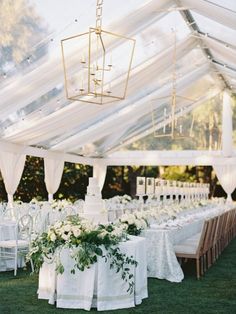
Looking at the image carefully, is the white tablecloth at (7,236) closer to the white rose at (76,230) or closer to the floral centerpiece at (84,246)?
the floral centerpiece at (84,246)

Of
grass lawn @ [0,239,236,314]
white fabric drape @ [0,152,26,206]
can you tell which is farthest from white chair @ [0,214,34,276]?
white fabric drape @ [0,152,26,206]

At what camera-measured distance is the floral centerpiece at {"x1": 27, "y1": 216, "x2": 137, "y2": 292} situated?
Result: 501 centimetres

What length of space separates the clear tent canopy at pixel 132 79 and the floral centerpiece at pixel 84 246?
2932mm

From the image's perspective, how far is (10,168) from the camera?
39.9 ft

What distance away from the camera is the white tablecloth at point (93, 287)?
506 centimetres

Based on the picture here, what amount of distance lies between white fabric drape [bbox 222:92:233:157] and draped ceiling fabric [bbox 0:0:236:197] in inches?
1.2

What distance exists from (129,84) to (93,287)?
6243 mm

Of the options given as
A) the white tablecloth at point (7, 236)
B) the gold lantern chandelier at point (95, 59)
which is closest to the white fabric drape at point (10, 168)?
the gold lantern chandelier at point (95, 59)

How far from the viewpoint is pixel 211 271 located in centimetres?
734

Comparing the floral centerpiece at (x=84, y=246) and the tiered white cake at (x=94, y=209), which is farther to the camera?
the tiered white cake at (x=94, y=209)

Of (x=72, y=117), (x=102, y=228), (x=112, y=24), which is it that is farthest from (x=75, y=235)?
(x=72, y=117)

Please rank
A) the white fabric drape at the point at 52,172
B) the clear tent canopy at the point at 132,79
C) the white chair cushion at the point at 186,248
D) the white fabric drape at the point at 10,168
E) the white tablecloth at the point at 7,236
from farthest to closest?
the white fabric drape at the point at 52,172 → the white fabric drape at the point at 10,168 → the white tablecloth at the point at 7,236 → the clear tent canopy at the point at 132,79 → the white chair cushion at the point at 186,248

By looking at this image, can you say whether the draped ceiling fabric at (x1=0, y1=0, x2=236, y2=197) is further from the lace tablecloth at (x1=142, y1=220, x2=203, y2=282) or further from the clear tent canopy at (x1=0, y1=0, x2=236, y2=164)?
the lace tablecloth at (x1=142, y1=220, x2=203, y2=282)

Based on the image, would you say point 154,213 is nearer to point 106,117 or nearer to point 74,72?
point 74,72
